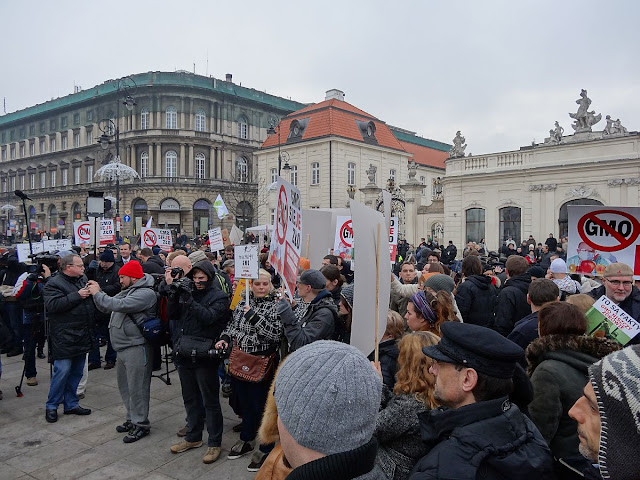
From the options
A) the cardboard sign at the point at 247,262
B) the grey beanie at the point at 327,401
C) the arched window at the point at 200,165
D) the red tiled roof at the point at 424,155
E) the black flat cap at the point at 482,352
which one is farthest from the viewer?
the arched window at the point at 200,165

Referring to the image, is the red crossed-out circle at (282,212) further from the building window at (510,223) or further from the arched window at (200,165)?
the arched window at (200,165)

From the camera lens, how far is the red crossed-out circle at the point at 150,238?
41.4ft

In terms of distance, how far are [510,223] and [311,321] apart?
19.4 metres

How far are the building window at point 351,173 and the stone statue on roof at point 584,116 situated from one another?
66.1ft

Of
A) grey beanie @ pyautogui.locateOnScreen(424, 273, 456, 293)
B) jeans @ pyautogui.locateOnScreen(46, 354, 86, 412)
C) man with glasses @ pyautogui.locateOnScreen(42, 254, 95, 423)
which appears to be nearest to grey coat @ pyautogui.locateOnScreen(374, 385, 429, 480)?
grey beanie @ pyautogui.locateOnScreen(424, 273, 456, 293)

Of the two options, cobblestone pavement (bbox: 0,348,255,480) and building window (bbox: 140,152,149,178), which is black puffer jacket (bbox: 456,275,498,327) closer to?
cobblestone pavement (bbox: 0,348,255,480)

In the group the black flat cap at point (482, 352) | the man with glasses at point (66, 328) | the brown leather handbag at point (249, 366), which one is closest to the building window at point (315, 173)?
the man with glasses at point (66, 328)

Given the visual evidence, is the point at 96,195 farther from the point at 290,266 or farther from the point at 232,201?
the point at 232,201

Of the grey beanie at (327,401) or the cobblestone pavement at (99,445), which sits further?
the cobblestone pavement at (99,445)

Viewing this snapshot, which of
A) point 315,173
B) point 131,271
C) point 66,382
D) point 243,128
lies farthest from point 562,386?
point 243,128

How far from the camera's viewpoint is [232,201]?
51.3 m

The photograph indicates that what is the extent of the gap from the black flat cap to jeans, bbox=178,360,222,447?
3254 mm

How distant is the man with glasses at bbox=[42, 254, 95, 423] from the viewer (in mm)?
5562

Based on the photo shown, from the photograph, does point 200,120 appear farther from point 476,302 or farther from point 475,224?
point 476,302
